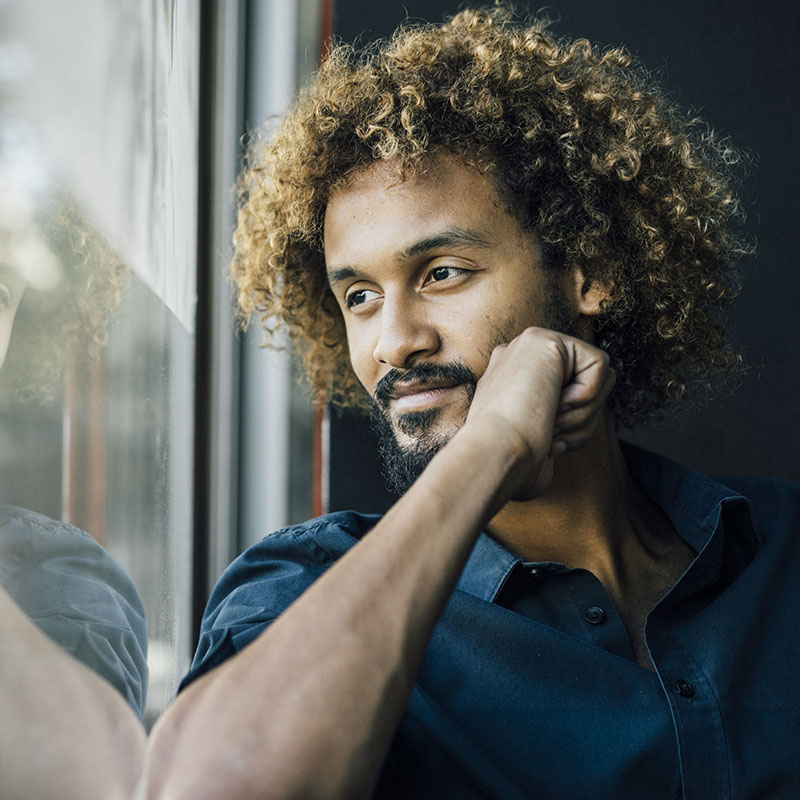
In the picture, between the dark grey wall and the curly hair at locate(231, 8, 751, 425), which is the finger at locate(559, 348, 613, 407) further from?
the dark grey wall

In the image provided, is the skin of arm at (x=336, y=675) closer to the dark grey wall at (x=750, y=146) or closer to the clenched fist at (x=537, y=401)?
the clenched fist at (x=537, y=401)

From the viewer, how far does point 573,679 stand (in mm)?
1144

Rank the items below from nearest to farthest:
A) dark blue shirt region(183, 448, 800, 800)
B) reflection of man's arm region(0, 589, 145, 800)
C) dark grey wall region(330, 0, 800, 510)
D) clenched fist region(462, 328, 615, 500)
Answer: reflection of man's arm region(0, 589, 145, 800)
clenched fist region(462, 328, 615, 500)
dark blue shirt region(183, 448, 800, 800)
dark grey wall region(330, 0, 800, 510)

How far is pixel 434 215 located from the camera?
4.33 feet

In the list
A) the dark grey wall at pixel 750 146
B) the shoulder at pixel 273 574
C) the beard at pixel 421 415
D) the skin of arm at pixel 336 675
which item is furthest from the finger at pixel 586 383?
the dark grey wall at pixel 750 146

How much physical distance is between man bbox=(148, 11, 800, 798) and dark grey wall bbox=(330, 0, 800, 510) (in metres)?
0.20

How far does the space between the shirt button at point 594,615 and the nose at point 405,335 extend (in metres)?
0.46

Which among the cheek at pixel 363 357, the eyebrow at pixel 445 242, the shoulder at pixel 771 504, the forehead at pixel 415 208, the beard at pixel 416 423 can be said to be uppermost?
the forehead at pixel 415 208

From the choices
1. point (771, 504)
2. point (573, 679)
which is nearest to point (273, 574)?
point (573, 679)

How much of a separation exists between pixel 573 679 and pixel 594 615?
4.4 inches

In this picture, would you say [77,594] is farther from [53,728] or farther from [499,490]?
[499,490]

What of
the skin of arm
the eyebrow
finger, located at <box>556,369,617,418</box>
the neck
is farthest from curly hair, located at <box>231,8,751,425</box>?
the skin of arm

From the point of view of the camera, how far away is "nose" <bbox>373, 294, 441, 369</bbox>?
51.2 inches

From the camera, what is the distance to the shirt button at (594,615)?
1.22 meters
